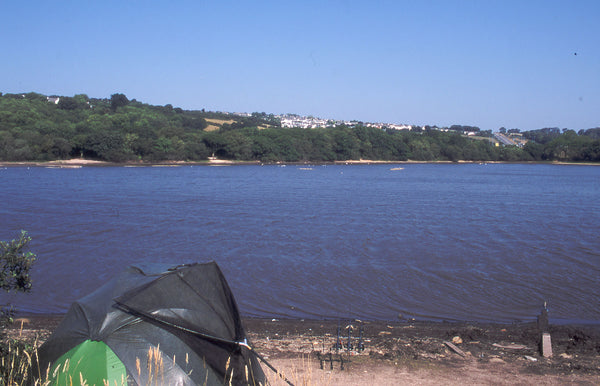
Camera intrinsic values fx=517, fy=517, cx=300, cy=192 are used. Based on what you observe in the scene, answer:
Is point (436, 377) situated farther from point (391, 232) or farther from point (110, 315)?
point (391, 232)

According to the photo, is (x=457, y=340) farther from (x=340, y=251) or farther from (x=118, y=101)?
(x=118, y=101)

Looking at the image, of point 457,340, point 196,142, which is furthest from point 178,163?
point 457,340

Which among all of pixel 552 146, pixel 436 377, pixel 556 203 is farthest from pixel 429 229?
pixel 552 146

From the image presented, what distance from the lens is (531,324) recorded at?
11.4 metres

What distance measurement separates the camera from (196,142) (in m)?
108

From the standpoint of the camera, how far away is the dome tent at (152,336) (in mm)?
5246

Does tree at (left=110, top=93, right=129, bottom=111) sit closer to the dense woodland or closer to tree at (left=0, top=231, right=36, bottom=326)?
the dense woodland

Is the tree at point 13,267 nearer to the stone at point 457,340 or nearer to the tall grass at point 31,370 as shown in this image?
the tall grass at point 31,370

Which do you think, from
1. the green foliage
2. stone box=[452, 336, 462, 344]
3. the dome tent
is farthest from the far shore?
the dome tent

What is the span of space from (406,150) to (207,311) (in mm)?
133848

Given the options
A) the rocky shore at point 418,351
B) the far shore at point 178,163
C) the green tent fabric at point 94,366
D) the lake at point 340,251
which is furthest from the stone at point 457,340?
the far shore at point 178,163

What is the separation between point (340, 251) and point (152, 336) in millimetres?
13930

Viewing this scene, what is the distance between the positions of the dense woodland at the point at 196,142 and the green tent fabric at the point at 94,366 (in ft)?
291

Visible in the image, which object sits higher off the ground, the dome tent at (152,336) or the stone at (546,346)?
the dome tent at (152,336)
